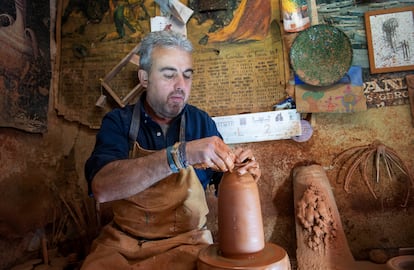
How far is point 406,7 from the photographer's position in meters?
2.55

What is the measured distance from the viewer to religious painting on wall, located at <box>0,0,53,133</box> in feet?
7.88

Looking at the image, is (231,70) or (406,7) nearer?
(406,7)

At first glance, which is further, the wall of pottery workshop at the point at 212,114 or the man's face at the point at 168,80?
the wall of pottery workshop at the point at 212,114

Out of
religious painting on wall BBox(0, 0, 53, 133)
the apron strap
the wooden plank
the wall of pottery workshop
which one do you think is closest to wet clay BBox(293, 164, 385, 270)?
the wall of pottery workshop

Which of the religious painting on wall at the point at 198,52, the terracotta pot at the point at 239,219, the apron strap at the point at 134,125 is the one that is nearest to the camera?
the terracotta pot at the point at 239,219

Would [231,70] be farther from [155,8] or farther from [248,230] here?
[248,230]

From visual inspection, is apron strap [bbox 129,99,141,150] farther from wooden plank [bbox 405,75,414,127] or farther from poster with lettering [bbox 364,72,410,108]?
wooden plank [bbox 405,75,414,127]

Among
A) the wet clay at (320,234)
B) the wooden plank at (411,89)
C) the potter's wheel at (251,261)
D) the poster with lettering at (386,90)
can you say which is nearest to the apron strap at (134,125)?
the potter's wheel at (251,261)

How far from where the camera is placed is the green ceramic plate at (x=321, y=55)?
2568 mm

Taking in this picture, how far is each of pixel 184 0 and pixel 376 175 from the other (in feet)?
6.92

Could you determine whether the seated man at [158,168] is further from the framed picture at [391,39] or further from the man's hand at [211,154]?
the framed picture at [391,39]

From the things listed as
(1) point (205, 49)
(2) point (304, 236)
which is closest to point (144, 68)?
(1) point (205, 49)

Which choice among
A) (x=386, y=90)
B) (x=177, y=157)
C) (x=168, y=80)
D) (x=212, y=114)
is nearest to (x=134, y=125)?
(x=168, y=80)

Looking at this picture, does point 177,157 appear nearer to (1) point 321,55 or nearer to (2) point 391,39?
(1) point 321,55
